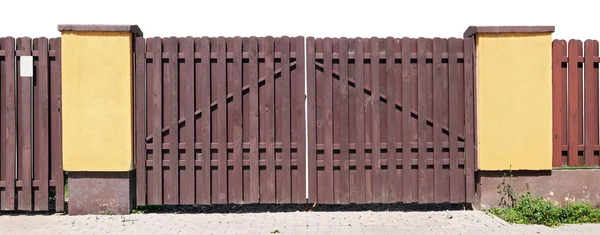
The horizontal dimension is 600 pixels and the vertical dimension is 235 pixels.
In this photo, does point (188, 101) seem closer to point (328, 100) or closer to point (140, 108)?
point (140, 108)

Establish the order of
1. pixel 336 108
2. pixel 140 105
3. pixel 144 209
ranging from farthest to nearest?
1. pixel 144 209
2. pixel 336 108
3. pixel 140 105

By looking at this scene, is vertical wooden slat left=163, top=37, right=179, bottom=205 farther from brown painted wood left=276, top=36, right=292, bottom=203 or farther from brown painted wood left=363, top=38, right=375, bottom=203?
brown painted wood left=363, top=38, right=375, bottom=203

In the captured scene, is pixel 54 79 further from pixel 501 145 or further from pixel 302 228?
pixel 501 145

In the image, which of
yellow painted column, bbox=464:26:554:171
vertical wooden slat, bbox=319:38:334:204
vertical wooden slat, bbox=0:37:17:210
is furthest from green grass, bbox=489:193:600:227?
vertical wooden slat, bbox=0:37:17:210

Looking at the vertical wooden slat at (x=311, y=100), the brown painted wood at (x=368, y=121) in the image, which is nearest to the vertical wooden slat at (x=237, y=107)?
the vertical wooden slat at (x=311, y=100)

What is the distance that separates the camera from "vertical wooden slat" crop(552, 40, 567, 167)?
7891mm

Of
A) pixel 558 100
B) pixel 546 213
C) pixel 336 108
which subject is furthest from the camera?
pixel 558 100

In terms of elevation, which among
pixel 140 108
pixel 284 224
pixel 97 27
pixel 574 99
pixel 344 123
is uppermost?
pixel 97 27

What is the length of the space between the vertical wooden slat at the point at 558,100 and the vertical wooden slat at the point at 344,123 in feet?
9.45

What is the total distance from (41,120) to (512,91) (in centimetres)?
638

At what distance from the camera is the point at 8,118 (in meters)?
7.78

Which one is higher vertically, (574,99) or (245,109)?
(574,99)

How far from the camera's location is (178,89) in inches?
305

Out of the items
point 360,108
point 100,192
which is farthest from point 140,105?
point 360,108
